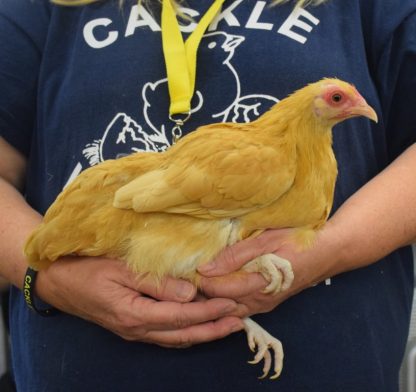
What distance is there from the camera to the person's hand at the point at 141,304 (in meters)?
0.97

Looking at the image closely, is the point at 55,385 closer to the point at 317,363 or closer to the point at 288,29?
the point at 317,363

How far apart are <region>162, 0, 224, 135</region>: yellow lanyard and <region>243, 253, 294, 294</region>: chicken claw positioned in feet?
0.94

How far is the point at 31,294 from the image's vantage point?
1.08 metres

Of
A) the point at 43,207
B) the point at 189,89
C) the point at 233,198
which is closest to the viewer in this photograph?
the point at 233,198

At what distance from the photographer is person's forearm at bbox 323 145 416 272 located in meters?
1.02

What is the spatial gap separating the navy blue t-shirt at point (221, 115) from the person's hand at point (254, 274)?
0.10 meters

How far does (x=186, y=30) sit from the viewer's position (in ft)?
3.72

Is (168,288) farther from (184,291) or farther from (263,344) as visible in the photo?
(263,344)

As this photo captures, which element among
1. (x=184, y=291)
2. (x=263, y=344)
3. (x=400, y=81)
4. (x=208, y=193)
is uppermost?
(x=400, y=81)

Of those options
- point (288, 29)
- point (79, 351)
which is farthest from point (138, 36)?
point (79, 351)

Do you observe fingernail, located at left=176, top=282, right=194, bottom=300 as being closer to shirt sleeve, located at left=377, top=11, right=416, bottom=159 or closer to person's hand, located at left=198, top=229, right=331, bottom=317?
person's hand, located at left=198, top=229, right=331, bottom=317

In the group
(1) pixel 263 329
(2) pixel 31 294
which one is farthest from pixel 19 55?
(1) pixel 263 329

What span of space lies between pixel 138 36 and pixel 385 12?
0.46 m

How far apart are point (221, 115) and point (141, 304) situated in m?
0.36
